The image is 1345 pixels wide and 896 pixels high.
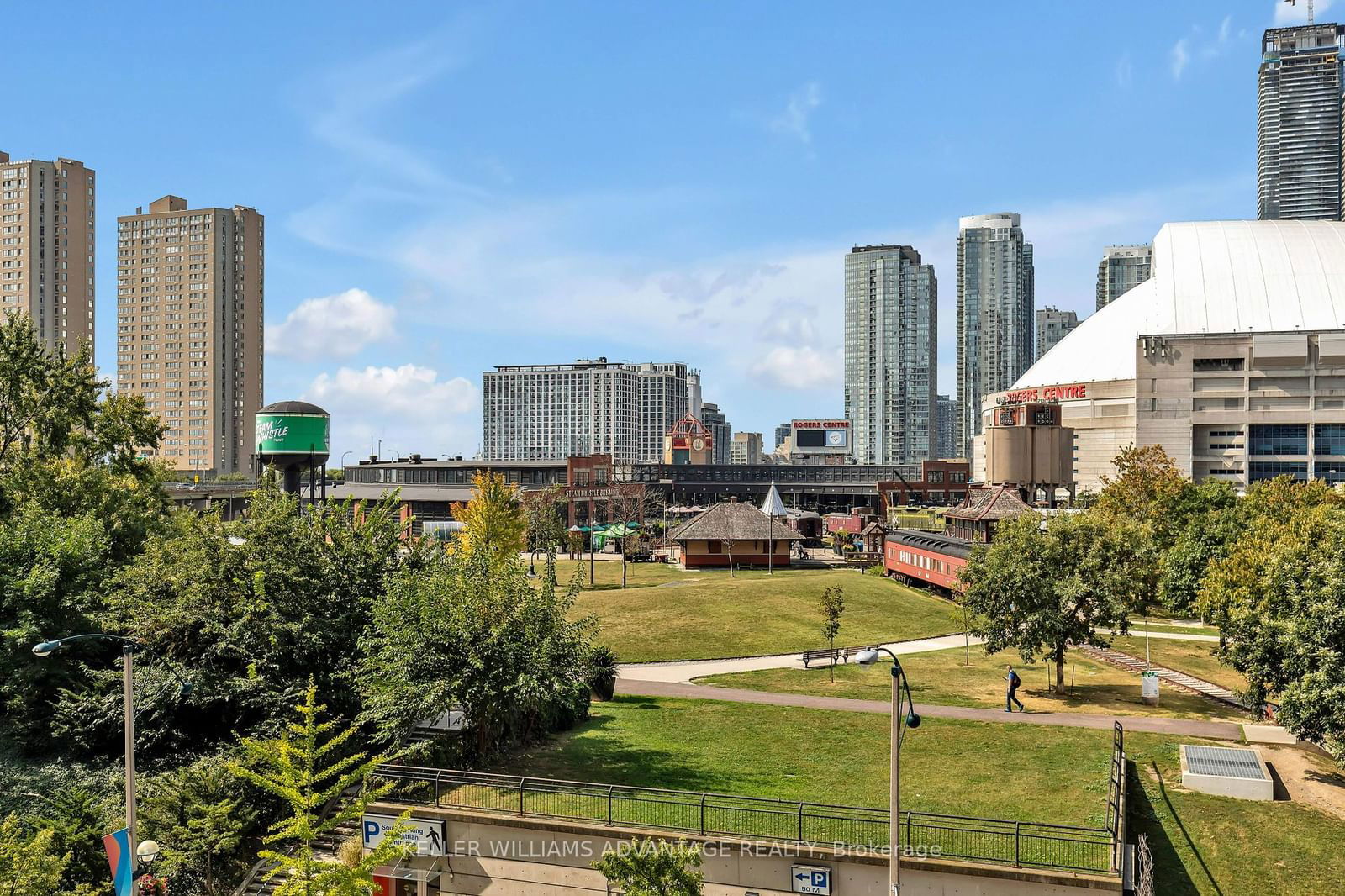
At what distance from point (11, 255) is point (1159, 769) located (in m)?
181

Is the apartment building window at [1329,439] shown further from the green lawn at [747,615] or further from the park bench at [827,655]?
the park bench at [827,655]

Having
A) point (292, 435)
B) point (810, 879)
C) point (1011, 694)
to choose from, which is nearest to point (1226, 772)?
point (1011, 694)

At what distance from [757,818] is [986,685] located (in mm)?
20272

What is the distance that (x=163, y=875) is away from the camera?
25.1m

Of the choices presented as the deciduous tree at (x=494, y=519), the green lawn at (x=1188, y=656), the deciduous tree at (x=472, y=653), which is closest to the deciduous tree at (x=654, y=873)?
the deciduous tree at (x=472, y=653)

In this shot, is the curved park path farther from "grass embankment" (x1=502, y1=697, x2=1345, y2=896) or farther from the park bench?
"grass embankment" (x1=502, y1=697, x2=1345, y2=896)

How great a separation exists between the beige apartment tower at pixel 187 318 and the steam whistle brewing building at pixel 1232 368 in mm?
140774

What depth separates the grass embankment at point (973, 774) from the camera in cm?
2380

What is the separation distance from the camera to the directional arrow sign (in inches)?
878

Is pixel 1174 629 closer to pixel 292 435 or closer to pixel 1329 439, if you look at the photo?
pixel 292 435

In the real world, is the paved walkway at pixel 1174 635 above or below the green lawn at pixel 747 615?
below

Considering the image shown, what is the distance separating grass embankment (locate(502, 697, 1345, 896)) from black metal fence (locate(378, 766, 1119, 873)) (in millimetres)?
1746

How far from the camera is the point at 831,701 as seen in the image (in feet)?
122

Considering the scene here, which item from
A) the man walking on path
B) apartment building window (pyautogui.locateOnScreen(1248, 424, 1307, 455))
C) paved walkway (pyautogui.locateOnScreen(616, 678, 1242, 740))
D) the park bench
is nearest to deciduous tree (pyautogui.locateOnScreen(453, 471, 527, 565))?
the park bench
